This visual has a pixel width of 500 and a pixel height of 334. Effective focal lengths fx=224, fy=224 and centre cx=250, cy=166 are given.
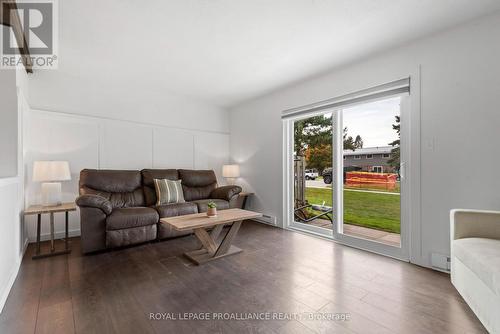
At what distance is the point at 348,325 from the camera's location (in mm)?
1467

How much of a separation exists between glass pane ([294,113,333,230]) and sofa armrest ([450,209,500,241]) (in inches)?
64.0

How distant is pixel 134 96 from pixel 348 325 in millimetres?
4342

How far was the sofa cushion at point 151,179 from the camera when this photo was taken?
360 cm

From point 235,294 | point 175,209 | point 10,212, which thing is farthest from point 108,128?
point 235,294

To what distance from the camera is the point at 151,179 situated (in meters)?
3.71

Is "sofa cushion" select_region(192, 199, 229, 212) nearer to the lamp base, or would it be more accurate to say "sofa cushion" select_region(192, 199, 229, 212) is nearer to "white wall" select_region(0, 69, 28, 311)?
the lamp base

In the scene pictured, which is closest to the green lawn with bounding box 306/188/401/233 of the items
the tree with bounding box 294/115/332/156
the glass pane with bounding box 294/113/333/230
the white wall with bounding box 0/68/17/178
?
the glass pane with bounding box 294/113/333/230

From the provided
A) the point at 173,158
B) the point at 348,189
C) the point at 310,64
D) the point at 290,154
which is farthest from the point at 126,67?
the point at 348,189

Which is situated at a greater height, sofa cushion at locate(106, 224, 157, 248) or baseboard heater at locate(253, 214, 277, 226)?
sofa cushion at locate(106, 224, 157, 248)

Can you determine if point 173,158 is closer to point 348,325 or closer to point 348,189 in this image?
point 348,189

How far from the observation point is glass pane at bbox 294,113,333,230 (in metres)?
3.47

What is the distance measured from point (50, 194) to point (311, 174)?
3.68 metres

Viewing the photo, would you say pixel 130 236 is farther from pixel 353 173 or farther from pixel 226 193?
pixel 353 173

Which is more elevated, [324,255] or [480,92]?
[480,92]
